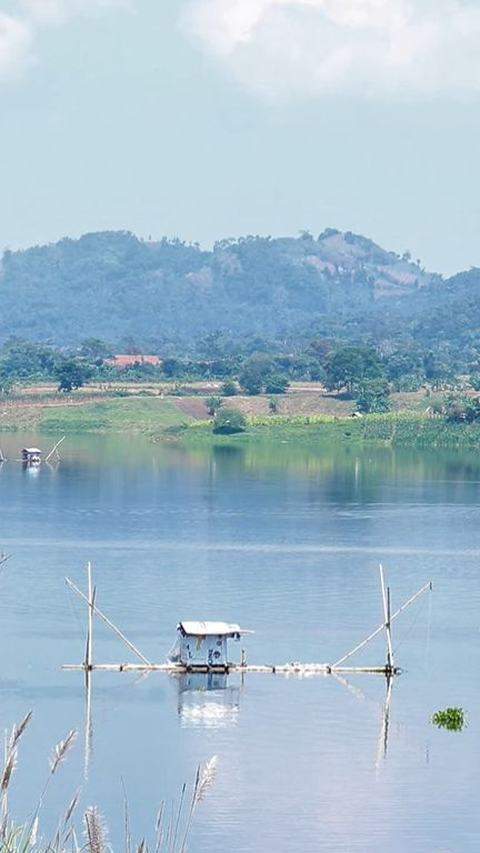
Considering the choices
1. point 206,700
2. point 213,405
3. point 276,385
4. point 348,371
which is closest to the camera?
point 206,700

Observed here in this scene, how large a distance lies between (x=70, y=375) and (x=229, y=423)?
54.3 feet

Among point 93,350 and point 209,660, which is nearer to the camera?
point 209,660

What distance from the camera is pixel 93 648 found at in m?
31.3

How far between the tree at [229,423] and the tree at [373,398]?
932cm

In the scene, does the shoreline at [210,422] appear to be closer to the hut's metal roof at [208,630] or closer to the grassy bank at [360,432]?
the grassy bank at [360,432]

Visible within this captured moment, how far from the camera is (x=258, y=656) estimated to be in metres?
30.7

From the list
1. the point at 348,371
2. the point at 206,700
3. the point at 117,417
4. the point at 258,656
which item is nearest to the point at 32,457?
the point at 117,417

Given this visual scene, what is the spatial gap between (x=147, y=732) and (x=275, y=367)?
96.9m

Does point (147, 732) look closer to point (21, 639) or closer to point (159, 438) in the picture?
point (21, 639)

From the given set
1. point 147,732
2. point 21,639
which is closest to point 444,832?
point 147,732

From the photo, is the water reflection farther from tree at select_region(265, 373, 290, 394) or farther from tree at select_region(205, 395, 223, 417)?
tree at select_region(265, 373, 290, 394)

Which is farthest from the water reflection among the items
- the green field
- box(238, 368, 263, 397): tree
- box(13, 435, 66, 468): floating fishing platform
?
box(238, 368, 263, 397): tree

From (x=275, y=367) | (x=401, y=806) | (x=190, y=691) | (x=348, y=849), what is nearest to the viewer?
(x=348, y=849)

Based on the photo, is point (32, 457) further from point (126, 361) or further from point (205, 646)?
point (126, 361)
